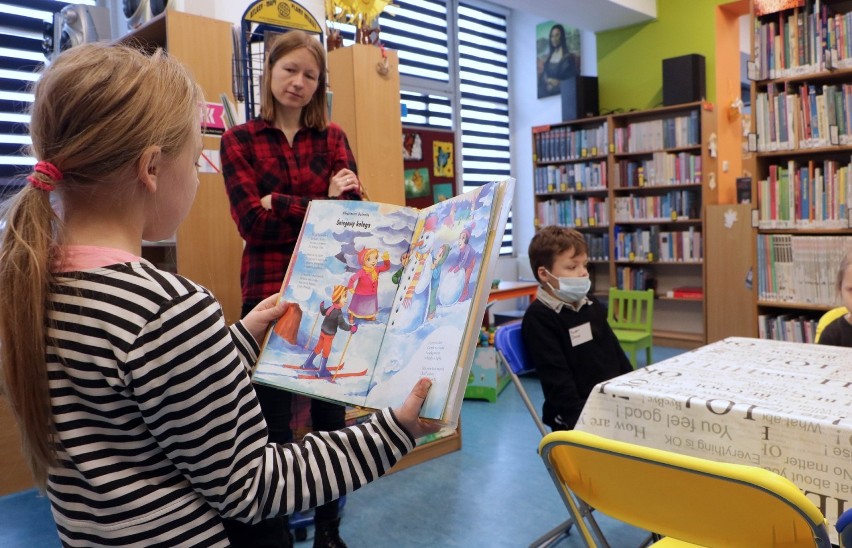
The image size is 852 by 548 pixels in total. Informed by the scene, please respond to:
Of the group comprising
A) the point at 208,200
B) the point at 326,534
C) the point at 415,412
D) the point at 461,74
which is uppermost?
the point at 461,74

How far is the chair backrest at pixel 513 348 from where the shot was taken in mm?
2316

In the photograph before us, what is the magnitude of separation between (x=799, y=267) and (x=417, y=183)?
2.18 meters

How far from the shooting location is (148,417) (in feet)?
2.45

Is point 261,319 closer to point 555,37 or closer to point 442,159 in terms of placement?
point 442,159

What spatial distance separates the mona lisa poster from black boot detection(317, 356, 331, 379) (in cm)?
679

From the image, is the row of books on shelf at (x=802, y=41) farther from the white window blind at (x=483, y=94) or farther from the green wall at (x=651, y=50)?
the white window blind at (x=483, y=94)

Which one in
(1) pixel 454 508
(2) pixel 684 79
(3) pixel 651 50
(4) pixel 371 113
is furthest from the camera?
(3) pixel 651 50

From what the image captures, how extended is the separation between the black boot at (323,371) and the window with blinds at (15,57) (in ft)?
11.3

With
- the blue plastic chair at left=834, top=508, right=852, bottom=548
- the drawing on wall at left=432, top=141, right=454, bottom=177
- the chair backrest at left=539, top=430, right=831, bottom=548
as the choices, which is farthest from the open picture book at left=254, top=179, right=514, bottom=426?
the drawing on wall at left=432, top=141, right=454, bottom=177

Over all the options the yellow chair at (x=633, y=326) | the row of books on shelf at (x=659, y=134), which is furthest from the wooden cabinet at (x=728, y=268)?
the yellow chair at (x=633, y=326)

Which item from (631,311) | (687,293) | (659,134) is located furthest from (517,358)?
(659,134)

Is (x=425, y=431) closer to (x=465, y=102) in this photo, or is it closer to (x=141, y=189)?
(x=141, y=189)

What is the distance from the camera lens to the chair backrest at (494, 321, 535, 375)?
2316 millimetres

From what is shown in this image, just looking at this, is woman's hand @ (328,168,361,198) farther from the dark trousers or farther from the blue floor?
the blue floor
